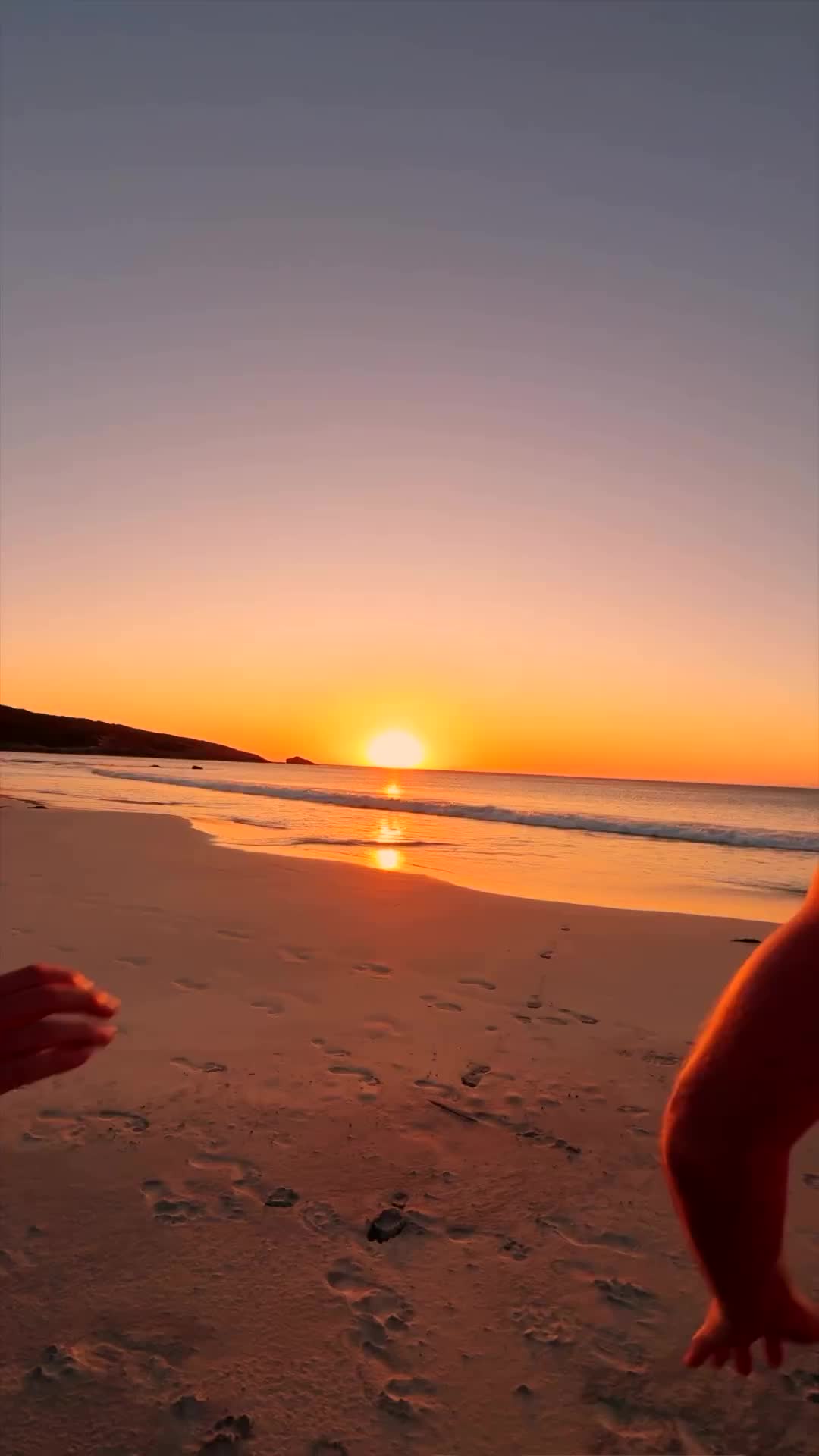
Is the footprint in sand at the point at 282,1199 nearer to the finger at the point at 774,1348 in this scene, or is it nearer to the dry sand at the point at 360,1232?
the dry sand at the point at 360,1232

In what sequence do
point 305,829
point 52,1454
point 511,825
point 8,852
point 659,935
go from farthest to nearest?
1. point 511,825
2. point 305,829
3. point 8,852
4. point 659,935
5. point 52,1454

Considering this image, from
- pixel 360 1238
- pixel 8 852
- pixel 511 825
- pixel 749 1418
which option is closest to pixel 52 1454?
pixel 360 1238

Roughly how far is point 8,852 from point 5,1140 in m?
10.1

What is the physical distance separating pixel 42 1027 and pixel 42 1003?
0.13 ft

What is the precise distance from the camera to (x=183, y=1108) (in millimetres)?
4434

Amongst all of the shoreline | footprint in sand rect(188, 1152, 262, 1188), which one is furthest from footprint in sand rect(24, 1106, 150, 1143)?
the shoreline

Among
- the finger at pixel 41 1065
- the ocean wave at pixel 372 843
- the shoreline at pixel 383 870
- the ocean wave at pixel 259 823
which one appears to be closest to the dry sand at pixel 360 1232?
the finger at pixel 41 1065

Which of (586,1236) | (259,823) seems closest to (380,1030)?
(586,1236)

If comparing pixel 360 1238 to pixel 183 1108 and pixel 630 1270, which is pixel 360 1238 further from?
pixel 183 1108

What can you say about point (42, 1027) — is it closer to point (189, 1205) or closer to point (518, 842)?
point (189, 1205)

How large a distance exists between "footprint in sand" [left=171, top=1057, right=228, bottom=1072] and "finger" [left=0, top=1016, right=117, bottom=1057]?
12.2 ft

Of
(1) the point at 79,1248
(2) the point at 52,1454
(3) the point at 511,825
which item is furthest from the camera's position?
(3) the point at 511,825

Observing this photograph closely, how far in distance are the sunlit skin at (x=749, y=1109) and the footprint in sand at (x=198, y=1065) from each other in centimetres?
427

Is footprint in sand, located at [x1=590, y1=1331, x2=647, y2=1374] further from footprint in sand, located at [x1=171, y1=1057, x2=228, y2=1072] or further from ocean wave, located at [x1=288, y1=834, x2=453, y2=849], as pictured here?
ocean wave, located at [x1=288, y1=834, x2=453, y2=849]
